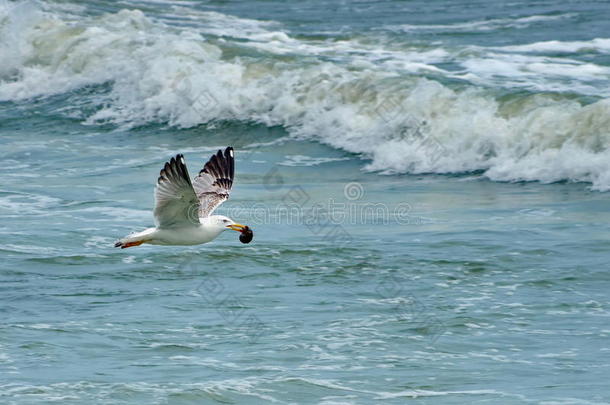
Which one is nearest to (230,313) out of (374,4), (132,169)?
(132,169)

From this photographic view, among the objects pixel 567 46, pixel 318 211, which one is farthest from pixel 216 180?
pixel 567 46

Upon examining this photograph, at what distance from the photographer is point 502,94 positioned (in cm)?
1872

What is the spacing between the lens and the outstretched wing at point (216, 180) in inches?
443

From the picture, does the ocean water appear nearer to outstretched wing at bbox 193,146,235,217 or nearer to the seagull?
the seagull

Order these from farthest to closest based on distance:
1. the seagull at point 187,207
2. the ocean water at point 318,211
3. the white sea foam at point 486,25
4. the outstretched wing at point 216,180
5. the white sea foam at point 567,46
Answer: the white sea foam at point 486,25 → the white sea foam at point 567,46 → the outstretched wing at point 216,180 → the seagull at point 187,207 → the ocean water at point 318,211

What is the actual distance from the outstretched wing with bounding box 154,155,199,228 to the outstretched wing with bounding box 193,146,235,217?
79 centimetres

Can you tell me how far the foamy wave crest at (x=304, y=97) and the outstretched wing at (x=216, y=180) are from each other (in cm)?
546

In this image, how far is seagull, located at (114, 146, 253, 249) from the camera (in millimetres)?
9602

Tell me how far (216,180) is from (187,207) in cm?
137

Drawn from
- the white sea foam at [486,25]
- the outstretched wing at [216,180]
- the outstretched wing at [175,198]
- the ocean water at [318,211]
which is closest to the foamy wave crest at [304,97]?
the ocean water at [318,211]

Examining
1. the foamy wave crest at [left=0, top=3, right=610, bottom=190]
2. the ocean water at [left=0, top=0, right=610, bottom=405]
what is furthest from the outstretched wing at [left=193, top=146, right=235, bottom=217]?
the foamy wave crest at [left=0, top=3, right=610, bottom=190]

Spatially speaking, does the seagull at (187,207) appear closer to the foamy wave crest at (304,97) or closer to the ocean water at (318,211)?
the ocean water at (318,211)

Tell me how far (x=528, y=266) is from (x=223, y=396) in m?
4.13

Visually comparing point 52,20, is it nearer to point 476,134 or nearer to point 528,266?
point 476,134
